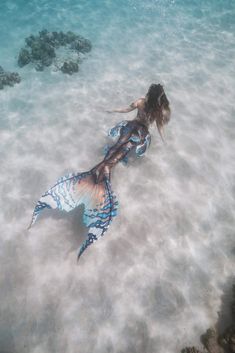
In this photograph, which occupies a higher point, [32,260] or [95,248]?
[32,260]

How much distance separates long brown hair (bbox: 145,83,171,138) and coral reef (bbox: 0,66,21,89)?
21.6 ft

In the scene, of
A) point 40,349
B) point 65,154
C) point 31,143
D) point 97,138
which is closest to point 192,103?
point 97,138

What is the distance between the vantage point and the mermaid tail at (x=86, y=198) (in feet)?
16.6

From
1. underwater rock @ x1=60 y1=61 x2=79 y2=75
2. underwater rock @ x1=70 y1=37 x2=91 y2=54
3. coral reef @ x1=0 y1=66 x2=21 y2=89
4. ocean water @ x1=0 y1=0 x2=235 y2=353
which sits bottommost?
ocean water @ x1=0 y1=0 x2=235 y2=353

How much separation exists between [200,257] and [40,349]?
343 cm

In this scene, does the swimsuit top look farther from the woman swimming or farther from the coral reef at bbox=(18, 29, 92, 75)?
the coral reef at bbox=(18, 29, 92, 75)

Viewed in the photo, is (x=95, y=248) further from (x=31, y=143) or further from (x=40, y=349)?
(x=31, y=143)

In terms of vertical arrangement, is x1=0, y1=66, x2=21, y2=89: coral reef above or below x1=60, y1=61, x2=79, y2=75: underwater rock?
above

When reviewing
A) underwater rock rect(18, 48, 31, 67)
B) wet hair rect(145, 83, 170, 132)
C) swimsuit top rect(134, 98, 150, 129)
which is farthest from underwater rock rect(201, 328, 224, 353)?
underwater rock rect(18, 48, 31, 67)

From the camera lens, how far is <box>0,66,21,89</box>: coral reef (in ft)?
33.8

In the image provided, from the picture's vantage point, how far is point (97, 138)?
7.76 meters

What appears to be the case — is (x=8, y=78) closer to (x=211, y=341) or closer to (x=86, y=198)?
(x=86, y=198)

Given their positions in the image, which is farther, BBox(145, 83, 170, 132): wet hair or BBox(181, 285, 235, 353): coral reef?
BBox(145, 83, 170, 132): wet hair

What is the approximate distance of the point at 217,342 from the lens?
15.2 ft
